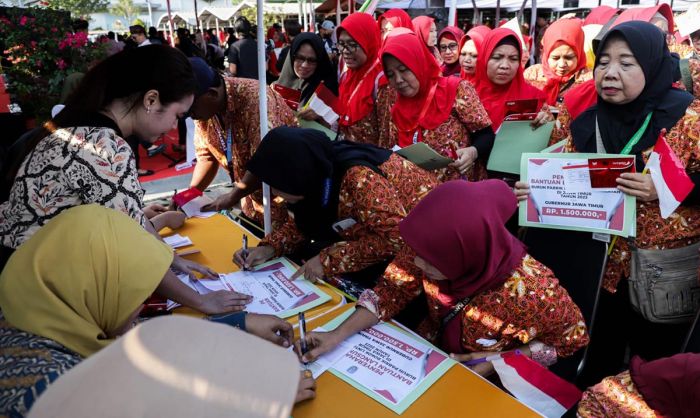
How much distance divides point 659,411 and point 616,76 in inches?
46.9

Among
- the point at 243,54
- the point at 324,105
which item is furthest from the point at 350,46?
the point at 243,54

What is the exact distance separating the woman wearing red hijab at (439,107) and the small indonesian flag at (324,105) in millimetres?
627

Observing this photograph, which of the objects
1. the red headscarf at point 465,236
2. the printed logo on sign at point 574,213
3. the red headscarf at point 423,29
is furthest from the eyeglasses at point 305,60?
the red headscarf at point 465,236

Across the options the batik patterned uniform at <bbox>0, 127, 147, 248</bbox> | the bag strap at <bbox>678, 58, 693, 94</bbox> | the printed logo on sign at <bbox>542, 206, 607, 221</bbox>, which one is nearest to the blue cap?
the batik patterned uniform at <bbox>0, 127, 147, 248</bbox>

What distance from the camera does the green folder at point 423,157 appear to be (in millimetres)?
2035

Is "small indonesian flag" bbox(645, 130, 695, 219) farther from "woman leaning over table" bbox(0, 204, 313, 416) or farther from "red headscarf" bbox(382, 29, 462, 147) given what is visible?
"woman leaning over table" bbox(0, 204, 313, 416)

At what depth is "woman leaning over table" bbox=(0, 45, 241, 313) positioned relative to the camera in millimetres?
1353

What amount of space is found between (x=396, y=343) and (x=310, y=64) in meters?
2.66

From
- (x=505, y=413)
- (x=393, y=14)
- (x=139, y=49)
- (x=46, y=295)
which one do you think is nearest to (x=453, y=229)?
(x=505, y=413)

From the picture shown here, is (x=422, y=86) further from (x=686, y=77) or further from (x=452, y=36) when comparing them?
(x=452, y=36)

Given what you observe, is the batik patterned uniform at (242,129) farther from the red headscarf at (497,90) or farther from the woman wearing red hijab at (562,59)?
the woman wearing red hijab at (562,59)

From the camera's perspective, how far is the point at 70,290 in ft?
3.34

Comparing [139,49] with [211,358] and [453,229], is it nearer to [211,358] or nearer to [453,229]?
[453,229]

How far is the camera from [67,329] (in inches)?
40.0
